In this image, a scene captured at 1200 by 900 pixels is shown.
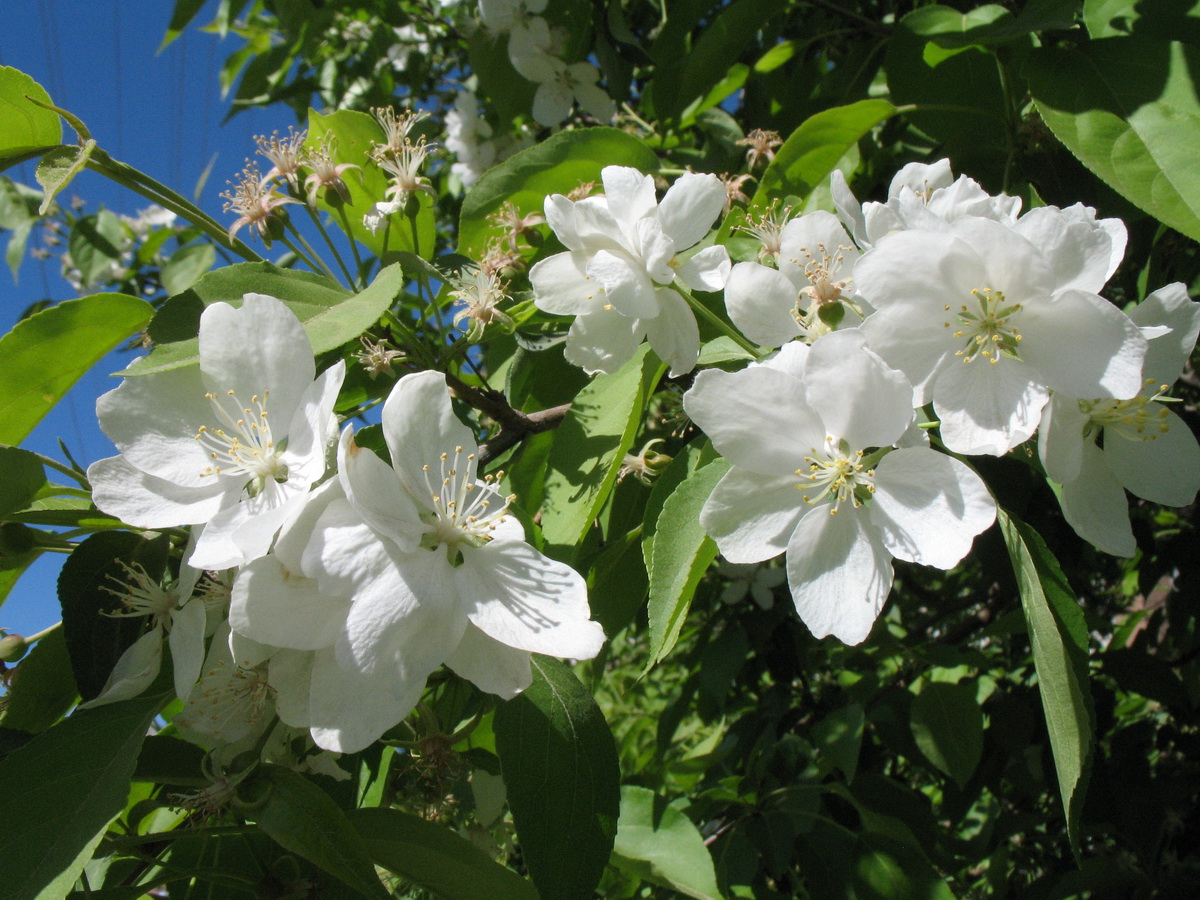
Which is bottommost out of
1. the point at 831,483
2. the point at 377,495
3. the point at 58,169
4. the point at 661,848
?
the point at 661,848

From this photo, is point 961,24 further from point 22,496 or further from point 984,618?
point 22,496

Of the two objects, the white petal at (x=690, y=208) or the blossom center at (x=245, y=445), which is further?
the white petal at (x=690, y=208)

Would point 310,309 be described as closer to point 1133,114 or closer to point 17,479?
point 17,479

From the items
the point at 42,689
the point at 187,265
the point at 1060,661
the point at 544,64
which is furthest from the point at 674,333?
the point at 187,265

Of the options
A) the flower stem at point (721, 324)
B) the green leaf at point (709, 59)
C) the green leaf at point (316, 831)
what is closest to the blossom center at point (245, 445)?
the green leaf at point (316, 831)

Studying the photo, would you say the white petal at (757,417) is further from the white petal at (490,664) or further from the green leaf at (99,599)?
the green leaf at (99,599)

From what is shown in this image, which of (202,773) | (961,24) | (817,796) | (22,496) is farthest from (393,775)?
(961,24)
